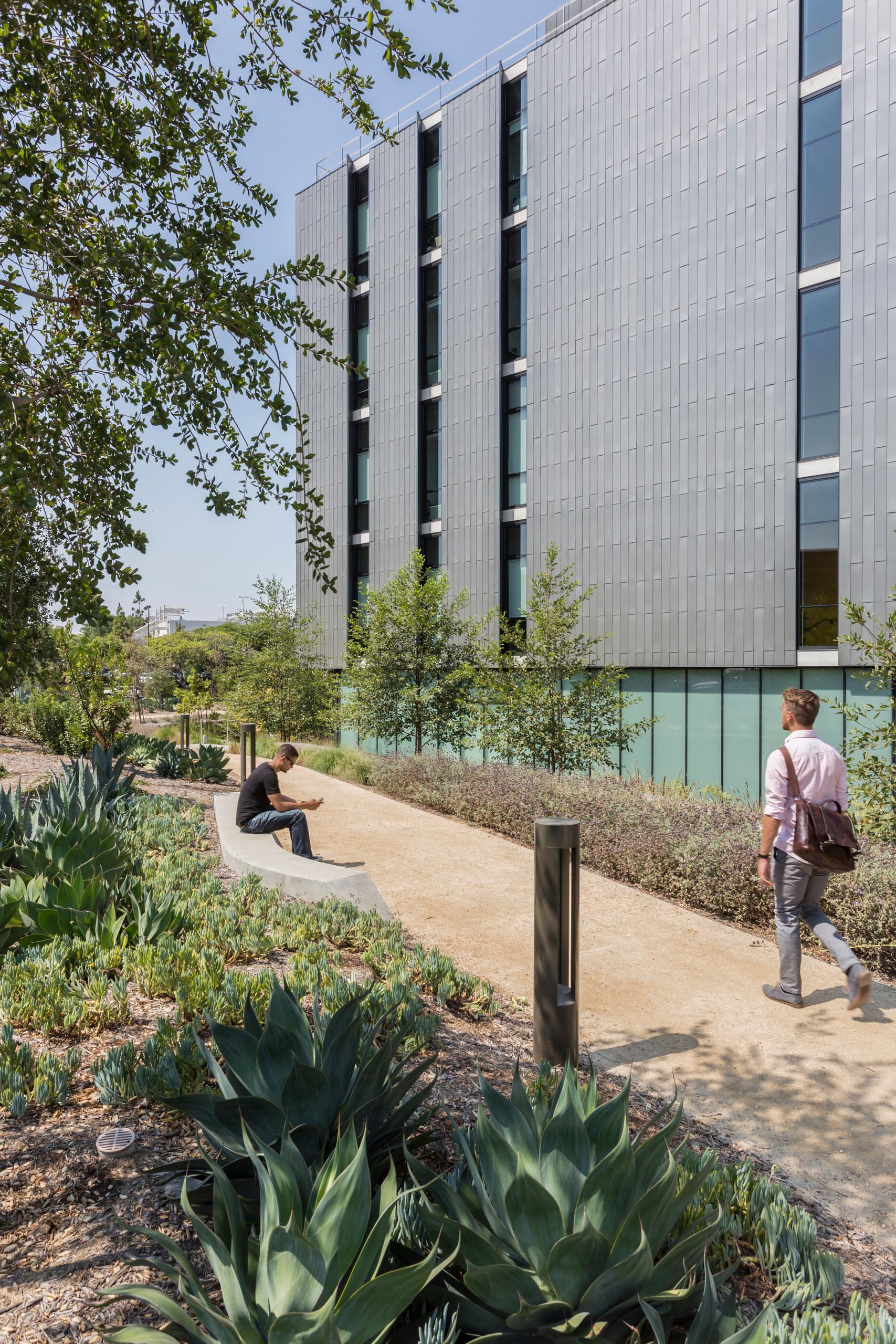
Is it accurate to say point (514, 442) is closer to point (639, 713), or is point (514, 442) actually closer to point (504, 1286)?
point (639, 713)

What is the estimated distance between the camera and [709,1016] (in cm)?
517

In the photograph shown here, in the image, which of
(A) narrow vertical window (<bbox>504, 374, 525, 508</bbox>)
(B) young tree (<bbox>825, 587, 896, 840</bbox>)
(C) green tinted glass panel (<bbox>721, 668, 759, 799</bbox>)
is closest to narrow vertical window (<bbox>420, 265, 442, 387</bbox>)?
(A) narrow vertical window (<bbox>504, 374, 525, 508</bbox>)

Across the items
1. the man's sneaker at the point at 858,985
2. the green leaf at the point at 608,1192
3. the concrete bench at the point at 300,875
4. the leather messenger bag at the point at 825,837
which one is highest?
the leather messenger bag at the point at 825,837

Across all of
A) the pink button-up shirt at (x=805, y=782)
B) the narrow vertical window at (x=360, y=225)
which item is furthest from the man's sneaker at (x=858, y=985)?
the narrow vertical window at (x=360, y=225)

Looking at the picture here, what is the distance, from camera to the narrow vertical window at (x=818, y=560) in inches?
647

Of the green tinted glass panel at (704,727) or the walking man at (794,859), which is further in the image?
the green tinted glass panel at (704,727)

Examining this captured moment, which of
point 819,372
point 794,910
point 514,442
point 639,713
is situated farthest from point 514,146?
point 794,910

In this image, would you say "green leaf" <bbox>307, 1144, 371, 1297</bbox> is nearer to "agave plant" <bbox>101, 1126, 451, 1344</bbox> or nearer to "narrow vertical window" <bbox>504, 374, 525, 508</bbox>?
"agave plant" <bbox>101, 1126, 451, 1344</bbox>

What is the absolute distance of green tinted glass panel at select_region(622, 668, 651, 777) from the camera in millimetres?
19297

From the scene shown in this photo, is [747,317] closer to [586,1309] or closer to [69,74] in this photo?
[69,74]

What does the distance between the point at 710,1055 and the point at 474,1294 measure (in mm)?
3027

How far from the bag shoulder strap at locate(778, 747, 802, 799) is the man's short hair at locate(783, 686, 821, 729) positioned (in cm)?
30

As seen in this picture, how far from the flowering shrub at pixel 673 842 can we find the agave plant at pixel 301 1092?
519 centimetres

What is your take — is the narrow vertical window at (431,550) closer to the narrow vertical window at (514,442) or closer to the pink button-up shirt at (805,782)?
the narrow vertical window at (514,442)
